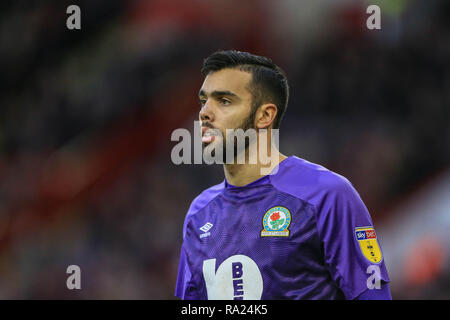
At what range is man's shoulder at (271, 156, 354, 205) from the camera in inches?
109

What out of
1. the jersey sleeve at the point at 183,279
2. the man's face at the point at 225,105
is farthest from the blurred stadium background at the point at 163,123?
the man's face at the point at 225,105

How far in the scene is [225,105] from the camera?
9.78ft

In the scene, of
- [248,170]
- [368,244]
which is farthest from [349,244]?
[248,170]

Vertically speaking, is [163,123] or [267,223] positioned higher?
[163,123]

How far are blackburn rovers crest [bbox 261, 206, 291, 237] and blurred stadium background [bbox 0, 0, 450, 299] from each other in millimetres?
4538

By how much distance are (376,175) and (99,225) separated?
3824mm

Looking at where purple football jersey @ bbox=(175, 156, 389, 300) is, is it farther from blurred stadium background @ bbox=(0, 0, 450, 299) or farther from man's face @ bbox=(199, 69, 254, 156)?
blurred stadium background @ bbox=(0, 0, 450, 299)

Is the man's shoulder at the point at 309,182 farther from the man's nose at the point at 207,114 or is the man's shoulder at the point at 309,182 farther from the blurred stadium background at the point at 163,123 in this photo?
the blurred stadium background at the point at 163,123

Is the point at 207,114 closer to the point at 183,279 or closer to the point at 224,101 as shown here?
the point at 224,101

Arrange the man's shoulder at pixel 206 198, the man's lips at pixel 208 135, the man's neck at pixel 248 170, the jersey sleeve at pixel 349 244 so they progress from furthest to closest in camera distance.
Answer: the man's shoulder at pixel 206 198 → the man's neck at pixel 248 170 → the man's lips at pixel 208 135 → the jersey sleeve at pixel 349 244

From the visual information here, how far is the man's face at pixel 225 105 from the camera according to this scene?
9.64ft

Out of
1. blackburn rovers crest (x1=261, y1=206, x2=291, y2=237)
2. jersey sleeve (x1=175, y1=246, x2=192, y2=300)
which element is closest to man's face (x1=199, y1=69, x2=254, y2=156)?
blackburn rovers crest (x1=261, y1=206, x2=291, y2=237)

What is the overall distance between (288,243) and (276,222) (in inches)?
5.3
